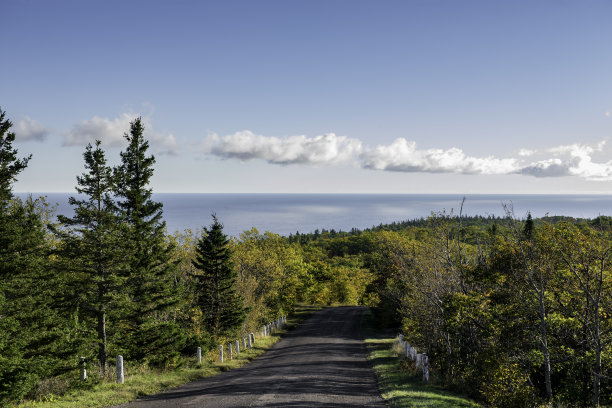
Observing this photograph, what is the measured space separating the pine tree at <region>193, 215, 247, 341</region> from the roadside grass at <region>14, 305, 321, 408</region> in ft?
14.4

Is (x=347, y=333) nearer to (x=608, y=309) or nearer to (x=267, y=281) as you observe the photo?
A: (x=267, y=281)

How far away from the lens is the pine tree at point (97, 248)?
1656 cm

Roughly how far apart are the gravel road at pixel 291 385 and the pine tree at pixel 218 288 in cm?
378

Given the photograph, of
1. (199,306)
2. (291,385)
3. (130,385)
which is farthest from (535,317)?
(199,306)

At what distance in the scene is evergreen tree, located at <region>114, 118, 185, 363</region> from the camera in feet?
65.2

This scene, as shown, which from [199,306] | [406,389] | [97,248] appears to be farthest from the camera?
[199,306]

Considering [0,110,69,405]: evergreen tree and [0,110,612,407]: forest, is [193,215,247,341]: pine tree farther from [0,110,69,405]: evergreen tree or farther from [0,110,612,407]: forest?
[0,110,69,405]: evergreen tree

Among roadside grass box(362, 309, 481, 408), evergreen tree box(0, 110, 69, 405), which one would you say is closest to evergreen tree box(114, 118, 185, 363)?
evergreen tree box(0, 110, 69, 405)

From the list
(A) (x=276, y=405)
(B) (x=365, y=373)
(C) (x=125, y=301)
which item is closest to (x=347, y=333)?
(B) (x=365, y=373)

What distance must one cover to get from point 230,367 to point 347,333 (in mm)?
17924

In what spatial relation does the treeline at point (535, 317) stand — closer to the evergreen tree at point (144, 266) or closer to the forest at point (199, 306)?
the forest at point (199, 306)

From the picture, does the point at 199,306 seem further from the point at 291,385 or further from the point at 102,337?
the point at 291,385

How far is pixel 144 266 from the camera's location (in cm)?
2128

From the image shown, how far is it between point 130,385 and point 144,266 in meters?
8.37
